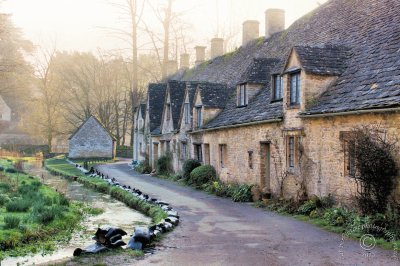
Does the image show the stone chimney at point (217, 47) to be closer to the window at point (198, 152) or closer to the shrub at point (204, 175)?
the window at point (198, 152)

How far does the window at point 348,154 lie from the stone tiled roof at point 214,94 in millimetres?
12907

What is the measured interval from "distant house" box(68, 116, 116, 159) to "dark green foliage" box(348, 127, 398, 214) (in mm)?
45241

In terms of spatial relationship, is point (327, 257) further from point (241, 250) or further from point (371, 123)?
point (371, 123)

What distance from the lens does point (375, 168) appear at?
12.2m

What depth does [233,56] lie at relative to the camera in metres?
34.1

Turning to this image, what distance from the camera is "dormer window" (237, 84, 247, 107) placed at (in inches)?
918

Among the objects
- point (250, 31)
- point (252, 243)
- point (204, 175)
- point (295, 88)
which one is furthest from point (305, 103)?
point (250, 31)

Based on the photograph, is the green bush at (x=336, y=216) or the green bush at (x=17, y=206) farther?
the green bush at (x=17, y=206)

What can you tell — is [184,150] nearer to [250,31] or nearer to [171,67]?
[250,31]

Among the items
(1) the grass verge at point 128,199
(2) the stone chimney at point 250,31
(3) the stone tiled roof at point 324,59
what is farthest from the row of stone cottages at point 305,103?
(1) the grass verge at point 128,199

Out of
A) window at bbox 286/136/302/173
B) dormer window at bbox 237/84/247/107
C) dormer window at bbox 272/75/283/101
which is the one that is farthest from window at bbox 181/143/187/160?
window at bbox 286/136/302/173

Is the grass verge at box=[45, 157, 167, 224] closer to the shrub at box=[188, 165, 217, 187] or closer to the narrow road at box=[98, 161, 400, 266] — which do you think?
the narrow road at box=[98, 161, 400, 266]

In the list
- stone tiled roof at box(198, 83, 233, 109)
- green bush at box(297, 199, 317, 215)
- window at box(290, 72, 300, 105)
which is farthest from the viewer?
Result: stone tiled roof at box(198, 83, 233, 109)

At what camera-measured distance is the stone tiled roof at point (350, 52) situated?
1380cm
